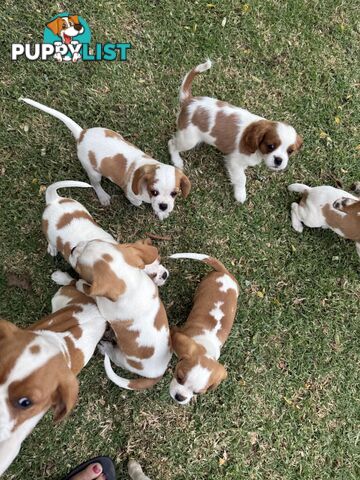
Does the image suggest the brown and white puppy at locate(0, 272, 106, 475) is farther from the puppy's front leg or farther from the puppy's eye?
the puppy's front leg

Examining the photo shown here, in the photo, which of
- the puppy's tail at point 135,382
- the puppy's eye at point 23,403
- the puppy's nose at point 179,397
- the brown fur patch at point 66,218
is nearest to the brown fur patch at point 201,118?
the brown fur patch at point 66,218

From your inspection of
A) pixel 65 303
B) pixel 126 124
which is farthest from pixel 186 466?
pixel 126 124

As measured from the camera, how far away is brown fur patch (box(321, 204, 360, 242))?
467 centimetres

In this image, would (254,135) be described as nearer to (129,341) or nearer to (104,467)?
(129,341)

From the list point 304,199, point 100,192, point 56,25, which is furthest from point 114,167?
point 304,199

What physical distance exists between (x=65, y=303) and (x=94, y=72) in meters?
2.58

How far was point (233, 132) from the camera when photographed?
4434 millimetres

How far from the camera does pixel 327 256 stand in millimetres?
5246

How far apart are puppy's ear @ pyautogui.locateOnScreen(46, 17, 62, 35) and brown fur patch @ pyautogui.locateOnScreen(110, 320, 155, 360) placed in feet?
10.9

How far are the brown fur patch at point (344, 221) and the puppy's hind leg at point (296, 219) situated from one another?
0.35m

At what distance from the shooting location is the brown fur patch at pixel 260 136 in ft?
13.7

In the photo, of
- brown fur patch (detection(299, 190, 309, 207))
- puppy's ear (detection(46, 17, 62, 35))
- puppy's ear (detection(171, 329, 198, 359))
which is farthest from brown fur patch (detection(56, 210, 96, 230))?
brown fur patch (detection(299, 190, 309, 207))

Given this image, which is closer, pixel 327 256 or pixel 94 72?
pixel 94 72

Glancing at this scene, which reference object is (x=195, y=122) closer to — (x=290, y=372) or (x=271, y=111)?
(x=271, y=111)
